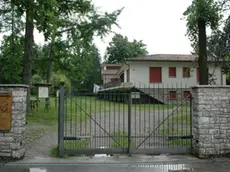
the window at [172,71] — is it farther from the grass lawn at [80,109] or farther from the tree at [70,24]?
the tree at [70,24]

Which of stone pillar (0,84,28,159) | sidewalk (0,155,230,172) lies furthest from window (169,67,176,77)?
stone pillar (0,84,28,159)

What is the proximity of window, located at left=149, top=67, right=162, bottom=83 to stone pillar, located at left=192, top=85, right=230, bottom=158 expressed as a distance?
25.7 meters

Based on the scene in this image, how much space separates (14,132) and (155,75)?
27.6 m

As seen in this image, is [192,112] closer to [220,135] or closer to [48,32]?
[220,135]

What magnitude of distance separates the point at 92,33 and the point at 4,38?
5.80 meters

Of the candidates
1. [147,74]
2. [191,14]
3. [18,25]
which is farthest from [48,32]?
[147,74]

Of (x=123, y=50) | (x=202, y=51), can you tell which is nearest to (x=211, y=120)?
(x=202, y=51)

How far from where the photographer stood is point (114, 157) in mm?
7734

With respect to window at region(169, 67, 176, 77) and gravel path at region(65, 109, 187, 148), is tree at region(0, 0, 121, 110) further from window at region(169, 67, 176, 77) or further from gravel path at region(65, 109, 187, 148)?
window at region(169, 67, 176, 77)

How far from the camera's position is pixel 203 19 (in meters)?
14.7

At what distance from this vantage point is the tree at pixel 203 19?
1441 centimetres

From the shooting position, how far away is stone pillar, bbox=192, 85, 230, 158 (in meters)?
7.84

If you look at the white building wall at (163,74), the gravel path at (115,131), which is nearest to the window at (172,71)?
the white building wall at (163,74)

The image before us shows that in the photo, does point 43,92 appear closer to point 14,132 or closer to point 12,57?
point 12,57
